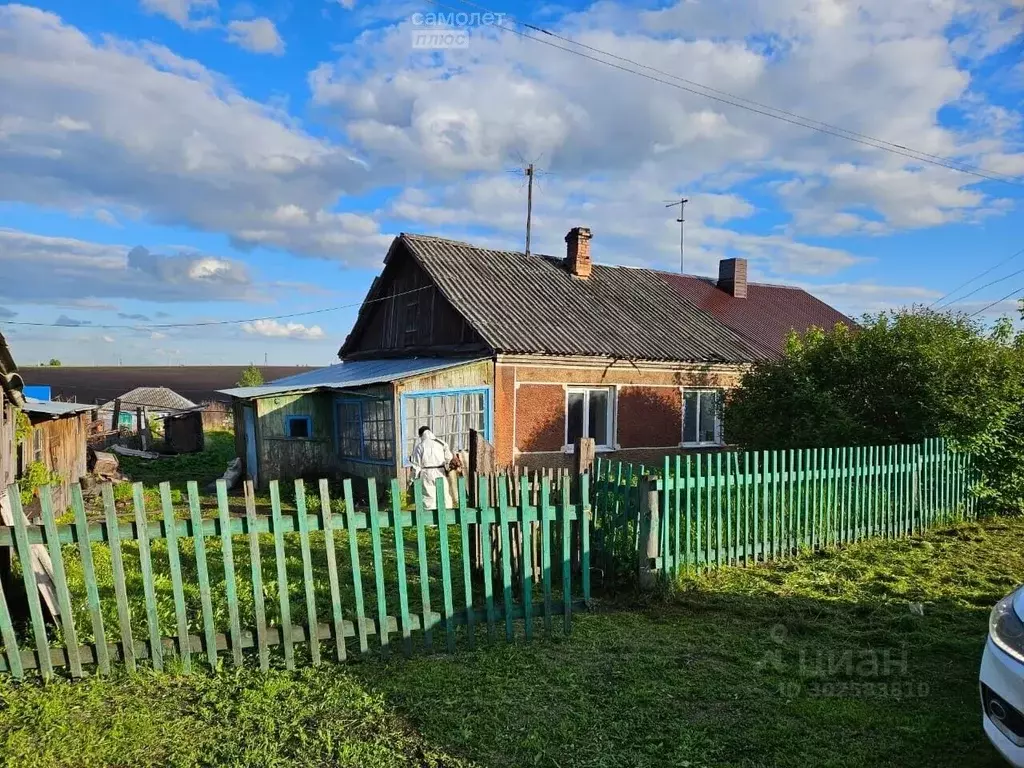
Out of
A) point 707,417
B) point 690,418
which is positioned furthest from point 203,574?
point 707,417

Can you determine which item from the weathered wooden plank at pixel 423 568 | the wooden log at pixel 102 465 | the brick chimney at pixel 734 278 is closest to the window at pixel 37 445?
the wooden log at pixel 102 465

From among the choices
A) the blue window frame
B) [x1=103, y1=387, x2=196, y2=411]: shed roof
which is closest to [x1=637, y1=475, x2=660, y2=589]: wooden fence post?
the blue window frame

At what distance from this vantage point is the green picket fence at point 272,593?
451cm

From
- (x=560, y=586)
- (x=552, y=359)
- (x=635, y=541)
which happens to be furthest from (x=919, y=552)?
(x=552, y=359)

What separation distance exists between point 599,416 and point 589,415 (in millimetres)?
329

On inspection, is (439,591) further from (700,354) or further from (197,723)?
(700,354)

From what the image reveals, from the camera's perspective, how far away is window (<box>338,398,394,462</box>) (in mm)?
14195

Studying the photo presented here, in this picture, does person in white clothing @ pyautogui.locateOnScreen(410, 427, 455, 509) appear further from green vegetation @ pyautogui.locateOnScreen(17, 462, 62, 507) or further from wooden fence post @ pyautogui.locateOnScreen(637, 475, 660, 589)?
green vegetation @ pyautogui.locateOnScreen(17, 462, 62, 507)

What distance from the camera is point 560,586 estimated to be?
6.80 meters

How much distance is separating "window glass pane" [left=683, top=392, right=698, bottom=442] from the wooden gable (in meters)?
5.96

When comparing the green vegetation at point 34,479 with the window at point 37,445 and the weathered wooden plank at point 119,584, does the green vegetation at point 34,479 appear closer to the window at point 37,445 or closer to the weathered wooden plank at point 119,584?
the window at point 37,445

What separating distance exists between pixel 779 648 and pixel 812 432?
6.55 meters

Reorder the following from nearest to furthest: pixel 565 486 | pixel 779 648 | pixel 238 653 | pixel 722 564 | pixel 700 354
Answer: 1. pixel 238 653
2. pixel 779 648
3. pixel 565 486
4. pixel 722 564
5. pixel 700 354

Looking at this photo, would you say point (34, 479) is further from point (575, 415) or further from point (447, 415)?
point (575, 415)
